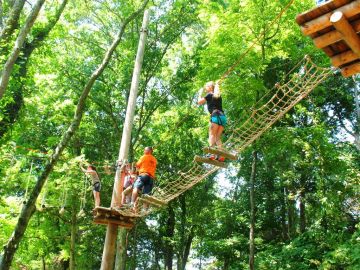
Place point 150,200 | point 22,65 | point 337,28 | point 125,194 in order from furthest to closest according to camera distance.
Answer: point 22,65 → point 125,194 → point 150,200 → point 337,28

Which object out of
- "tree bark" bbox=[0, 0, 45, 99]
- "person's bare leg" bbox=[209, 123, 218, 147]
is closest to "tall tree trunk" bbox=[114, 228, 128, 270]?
"person's bare leg" bbox=[209, 123, 218, 147]

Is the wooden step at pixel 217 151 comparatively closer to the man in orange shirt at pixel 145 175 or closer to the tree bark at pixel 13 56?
the man in orange shirt at pixel 145 175

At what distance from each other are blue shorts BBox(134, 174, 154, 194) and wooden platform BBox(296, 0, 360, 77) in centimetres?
401

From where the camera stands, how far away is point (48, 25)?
7496 millimetres

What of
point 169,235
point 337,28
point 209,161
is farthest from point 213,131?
point 169,235

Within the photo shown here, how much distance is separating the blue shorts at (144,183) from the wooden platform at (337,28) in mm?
4008

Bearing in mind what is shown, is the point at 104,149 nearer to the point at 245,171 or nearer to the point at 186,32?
the point at 186,32

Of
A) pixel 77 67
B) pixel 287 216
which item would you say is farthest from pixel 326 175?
pixel 77 67

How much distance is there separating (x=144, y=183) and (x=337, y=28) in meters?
4.42

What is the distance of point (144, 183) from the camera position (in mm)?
6422

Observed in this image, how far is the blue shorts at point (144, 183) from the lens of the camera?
6.38 meters

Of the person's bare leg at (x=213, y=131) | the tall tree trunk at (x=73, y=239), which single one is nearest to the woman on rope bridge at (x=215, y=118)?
the person's bare leg at (x=213, y=131)

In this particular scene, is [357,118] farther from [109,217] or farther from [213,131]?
[109,217]

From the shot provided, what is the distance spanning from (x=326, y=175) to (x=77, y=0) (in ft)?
25.5
